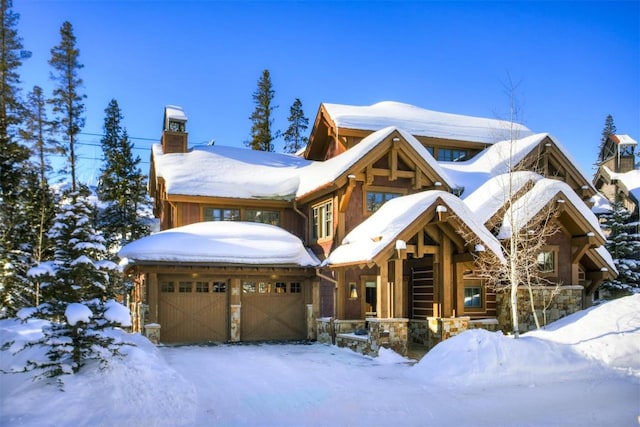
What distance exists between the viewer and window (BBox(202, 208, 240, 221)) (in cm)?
2136

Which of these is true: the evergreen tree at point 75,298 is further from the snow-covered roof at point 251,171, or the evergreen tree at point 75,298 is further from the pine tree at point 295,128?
the pine tree at point 295,128

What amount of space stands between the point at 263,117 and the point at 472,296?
25024 mm

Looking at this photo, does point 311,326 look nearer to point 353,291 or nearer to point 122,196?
point 353,291

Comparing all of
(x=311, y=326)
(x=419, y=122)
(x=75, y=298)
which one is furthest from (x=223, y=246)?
(x=419, y=122)

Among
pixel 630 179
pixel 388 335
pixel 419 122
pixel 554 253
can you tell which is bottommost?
pixel 388 335

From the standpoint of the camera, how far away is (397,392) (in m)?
10.8

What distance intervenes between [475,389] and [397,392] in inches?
66.0

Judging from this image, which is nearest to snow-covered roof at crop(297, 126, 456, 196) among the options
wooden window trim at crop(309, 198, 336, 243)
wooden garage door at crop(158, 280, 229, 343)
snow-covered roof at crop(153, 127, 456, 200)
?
snow-covered roof at crop(153, 127, 456, 200)

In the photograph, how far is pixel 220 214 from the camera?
70.7 feet

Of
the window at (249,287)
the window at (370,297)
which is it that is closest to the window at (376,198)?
the window at (370,297)

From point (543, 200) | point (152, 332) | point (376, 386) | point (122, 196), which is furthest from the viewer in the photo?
point (122, 196)

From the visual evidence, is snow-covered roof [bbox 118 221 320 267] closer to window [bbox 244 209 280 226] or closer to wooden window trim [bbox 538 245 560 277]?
window [bbox 244 209 280 226]

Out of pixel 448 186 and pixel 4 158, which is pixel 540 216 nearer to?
pixel 448 186

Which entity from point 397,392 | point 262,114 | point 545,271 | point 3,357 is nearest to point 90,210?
point 3,357
